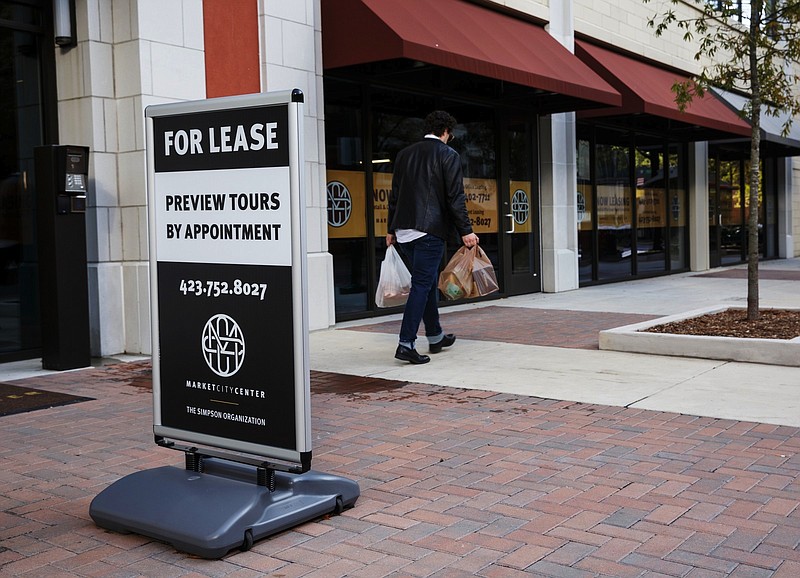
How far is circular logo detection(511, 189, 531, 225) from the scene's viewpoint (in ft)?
46.8

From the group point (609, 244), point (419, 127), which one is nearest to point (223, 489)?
point (419, 127)

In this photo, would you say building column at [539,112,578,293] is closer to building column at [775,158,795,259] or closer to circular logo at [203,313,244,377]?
circular logo at [203,313,244,377]

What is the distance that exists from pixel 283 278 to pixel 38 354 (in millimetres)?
5564

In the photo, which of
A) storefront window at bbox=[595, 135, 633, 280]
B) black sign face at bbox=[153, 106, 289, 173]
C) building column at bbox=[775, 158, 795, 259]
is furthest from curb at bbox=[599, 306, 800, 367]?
building column at bbox=[775, 158, 795, 259]

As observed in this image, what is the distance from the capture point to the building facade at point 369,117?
8.49 meters

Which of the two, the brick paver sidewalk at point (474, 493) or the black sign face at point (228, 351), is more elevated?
the black sign face at point (228, 351)

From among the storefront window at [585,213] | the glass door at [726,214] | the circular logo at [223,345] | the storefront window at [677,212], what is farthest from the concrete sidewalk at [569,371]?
the glass door at [726,214]

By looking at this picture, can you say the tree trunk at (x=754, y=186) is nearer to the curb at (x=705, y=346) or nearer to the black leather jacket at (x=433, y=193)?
the curb at (x=705, y=346)

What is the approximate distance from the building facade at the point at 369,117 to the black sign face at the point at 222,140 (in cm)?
452

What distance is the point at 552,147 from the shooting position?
48.3 feet

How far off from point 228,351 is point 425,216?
154 inches

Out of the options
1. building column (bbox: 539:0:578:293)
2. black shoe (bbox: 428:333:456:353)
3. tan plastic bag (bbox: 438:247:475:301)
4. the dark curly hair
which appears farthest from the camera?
building column (bbox: 539:0:578:293)

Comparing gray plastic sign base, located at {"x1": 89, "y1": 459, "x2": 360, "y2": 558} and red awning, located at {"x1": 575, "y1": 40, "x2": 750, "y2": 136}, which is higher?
red awning, located at {"x1": 575, "y1": 40, "x2": 750, "y2": 136}

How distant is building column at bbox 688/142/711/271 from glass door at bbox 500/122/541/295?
6.79 m
